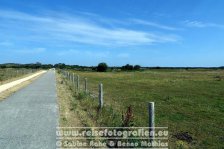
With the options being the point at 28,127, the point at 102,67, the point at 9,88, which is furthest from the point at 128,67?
the point at 28,127

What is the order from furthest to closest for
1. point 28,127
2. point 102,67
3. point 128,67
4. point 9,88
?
1. point 128,67
2. point 102,67
3. point 9,88
4. point 28,127

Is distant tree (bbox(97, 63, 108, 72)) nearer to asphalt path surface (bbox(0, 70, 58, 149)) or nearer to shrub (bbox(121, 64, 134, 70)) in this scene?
shrub (bbox(121, 64, 134, 70))

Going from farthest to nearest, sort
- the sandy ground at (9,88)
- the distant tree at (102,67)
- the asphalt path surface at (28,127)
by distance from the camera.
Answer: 1. the distant tree at (102,67)
2. the sandy ground at (9,88)
3. the asphalt path surface at (28,127)

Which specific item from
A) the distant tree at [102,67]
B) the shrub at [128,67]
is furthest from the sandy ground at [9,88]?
the shrub at [128,67]

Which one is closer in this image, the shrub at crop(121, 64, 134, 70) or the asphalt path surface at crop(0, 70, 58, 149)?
the asphalt path surface at crop(0, 70, 58, 149)

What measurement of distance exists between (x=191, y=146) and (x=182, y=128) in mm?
2798

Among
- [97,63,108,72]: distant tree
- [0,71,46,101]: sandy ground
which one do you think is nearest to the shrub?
[97,63,108,72]: distant tree

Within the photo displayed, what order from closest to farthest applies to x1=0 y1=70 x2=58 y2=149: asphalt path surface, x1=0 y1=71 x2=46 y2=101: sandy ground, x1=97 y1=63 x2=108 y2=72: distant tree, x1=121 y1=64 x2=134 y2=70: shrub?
x1=0 y1=70 x2=58 y2=149: asphalt path surface
x1=0 y1=71 x2=46 y2=101: sandy ground
x1=97 y1=63 x2=108 y2=72: distant tree
x1=121 y1=64 x2=134 y2=70: shrub

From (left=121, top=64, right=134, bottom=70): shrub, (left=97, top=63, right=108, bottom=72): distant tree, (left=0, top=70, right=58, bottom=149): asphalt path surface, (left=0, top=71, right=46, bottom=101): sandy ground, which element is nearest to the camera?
(left=0, top=70, right=58, bottom=149): asphalt path surface

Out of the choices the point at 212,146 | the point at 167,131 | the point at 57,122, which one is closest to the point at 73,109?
the point at 57,122

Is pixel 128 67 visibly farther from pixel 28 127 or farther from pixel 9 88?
pixel 28 127

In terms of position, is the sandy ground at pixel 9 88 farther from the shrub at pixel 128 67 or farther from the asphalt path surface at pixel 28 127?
the shrub at pixel 128 67

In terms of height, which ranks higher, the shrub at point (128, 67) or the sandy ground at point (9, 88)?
the shrub at point (128, 67)

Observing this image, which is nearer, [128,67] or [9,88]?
[9,88]
